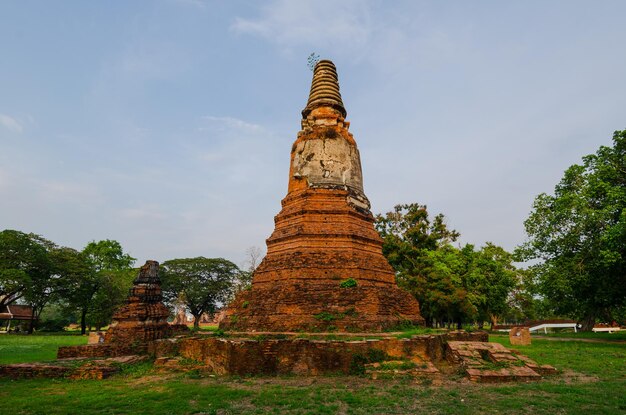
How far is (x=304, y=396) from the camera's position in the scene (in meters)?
7.60

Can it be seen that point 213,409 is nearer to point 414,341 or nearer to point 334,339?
point 334,339

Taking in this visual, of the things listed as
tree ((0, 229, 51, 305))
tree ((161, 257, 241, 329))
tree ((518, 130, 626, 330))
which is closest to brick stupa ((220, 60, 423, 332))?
tree ((518, 130, 626, 330))

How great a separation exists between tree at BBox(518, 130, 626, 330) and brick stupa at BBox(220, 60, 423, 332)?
9223 mm

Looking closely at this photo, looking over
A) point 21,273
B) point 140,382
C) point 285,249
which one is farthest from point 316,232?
point 21,273

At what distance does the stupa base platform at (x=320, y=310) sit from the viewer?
11641 millimetres

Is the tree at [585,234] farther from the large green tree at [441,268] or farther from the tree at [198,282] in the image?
the tree at [198,282]

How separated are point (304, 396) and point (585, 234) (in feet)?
56.7

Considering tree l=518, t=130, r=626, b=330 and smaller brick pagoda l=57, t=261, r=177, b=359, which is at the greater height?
tree l=518, t=130, r=626, b=330

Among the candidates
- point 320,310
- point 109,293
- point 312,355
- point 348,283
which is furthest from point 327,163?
point 109,293

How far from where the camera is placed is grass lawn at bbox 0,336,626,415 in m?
6.75

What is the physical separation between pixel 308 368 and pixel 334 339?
105cm

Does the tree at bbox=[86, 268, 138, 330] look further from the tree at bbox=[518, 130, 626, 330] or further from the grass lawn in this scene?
the tree at bbox=[518, 130, 626, 330]

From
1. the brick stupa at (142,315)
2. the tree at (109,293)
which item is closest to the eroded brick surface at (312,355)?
the brick stupa at (142,315)

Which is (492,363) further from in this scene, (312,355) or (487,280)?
(487,280)
